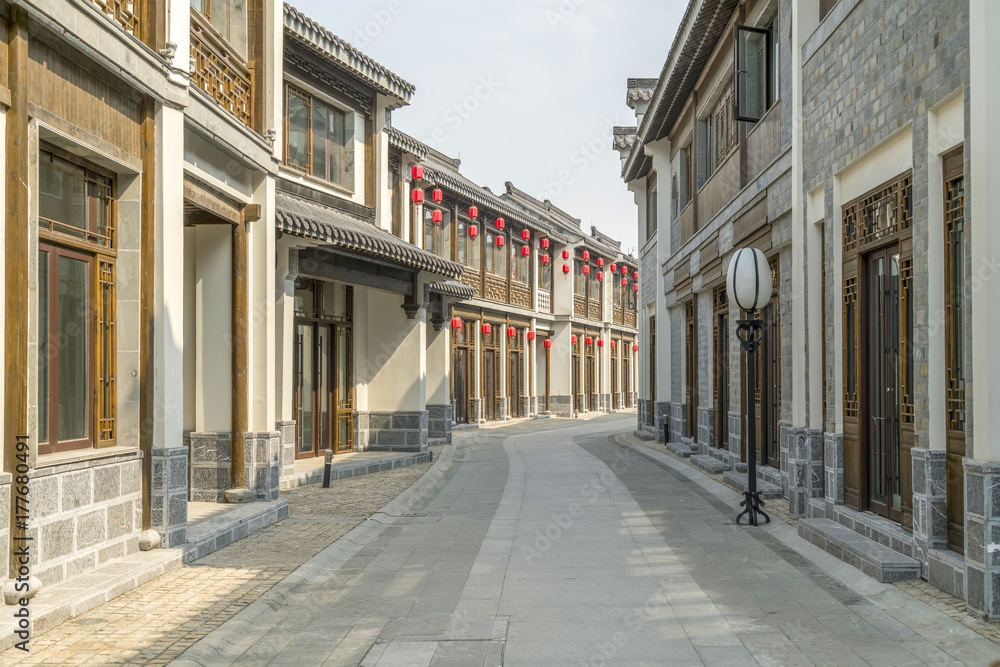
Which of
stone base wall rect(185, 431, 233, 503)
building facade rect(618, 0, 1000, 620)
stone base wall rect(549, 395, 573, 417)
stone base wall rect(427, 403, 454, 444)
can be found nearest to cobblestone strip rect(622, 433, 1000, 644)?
building facade rect(618, 0, 1000, 620)

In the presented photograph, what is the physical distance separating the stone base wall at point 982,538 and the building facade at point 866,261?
1cm

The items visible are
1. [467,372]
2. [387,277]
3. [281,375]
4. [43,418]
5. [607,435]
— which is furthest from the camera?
[467,372]

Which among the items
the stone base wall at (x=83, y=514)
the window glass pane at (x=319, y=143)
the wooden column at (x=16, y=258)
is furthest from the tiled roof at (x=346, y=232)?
the wooden column at (x=16, y=258)

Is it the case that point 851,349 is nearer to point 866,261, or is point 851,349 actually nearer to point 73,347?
point 866,261

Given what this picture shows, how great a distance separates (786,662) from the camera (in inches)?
198

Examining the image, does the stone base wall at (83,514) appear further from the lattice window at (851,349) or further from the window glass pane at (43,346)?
the lattice window at (851,349)

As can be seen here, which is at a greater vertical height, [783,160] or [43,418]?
[783,160]

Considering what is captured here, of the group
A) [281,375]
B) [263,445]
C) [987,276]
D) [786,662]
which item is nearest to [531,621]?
[786,662]

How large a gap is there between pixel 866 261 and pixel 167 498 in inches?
246

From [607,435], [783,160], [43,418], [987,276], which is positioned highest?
[783,160]

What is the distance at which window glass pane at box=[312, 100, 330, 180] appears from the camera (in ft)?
52.6

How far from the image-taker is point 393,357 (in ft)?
59.7

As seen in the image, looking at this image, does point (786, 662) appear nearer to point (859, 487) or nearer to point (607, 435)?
point (859, 487)

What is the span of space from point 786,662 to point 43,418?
5048 millimetres
